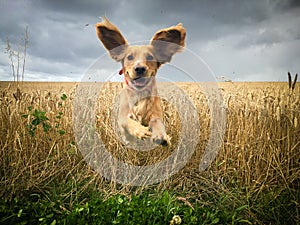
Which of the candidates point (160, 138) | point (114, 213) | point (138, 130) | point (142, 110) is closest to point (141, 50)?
point (142, 110)

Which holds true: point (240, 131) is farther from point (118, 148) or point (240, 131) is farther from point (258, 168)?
point (118, 148)

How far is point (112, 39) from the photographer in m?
3.17

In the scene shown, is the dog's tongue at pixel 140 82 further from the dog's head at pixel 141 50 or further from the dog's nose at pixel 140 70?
the dog's nose at pixel 140 70

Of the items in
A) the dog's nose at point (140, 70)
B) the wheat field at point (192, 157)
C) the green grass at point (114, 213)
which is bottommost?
the green grass at point (114, 213)

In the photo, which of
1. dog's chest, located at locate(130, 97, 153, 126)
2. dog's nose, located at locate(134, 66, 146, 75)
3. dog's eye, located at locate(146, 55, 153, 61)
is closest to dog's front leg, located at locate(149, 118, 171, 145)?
dog's chest, located at locate(130, 97, 153, 126)

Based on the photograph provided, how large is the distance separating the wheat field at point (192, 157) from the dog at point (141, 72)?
52 centimetres

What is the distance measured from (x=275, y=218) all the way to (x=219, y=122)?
1507mm

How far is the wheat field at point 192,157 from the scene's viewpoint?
3.07 meters

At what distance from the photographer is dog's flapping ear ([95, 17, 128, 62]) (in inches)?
120

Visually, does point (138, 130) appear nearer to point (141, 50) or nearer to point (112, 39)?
point (141, 50)

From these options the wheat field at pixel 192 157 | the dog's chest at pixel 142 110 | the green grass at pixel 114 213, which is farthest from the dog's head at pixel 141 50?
the green grass at pixel 114 213

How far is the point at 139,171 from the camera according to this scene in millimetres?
3396

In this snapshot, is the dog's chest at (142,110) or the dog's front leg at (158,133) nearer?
the dog's front leg at (158,133)

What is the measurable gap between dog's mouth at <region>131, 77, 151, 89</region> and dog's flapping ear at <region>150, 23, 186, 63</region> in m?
0.37
